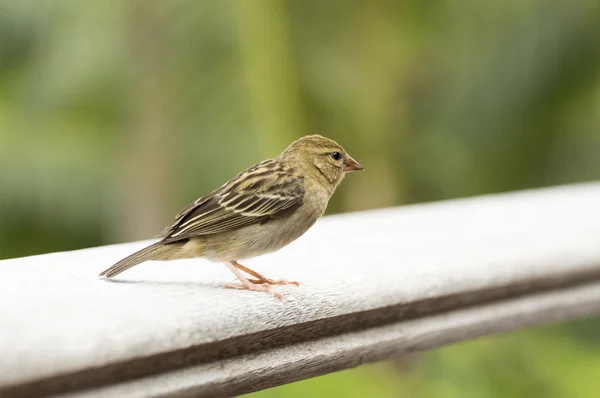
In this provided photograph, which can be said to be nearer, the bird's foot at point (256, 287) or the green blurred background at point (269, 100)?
the bird's foot at point (256, 287)

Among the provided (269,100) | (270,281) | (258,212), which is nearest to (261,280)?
(270,281)

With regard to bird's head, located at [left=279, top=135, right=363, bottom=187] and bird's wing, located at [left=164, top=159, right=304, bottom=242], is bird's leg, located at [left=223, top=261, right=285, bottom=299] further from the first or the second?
bird's head, located at [left=279, top=135, right=363, bottom=187]

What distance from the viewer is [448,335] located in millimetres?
1219

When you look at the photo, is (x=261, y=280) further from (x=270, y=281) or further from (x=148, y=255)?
(x=148, y=255)

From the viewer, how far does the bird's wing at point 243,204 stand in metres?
1.24

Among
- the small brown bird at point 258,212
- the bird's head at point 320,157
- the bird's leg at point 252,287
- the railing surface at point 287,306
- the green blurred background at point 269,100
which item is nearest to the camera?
the railing surface at point 287,306

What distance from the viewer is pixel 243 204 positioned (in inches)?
51.1

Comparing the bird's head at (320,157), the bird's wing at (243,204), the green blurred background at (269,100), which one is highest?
the bird's head at (320,157)

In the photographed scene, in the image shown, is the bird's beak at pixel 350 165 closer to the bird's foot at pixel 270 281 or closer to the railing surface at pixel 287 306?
the railing surface at pixel 287 306

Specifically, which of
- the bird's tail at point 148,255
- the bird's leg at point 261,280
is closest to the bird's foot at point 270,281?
the bird's leg at point 261,280

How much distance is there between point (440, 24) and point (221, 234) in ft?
11.6

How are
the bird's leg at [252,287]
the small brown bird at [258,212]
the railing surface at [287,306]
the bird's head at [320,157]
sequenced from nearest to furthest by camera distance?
the railing surface at [287,306] → the bird's leg at [252,287] → the small brown bird at [258,212] → the bird's head at [320,157]

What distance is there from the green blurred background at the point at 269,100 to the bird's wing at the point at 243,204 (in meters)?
2.37

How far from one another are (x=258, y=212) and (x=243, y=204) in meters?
0.03
